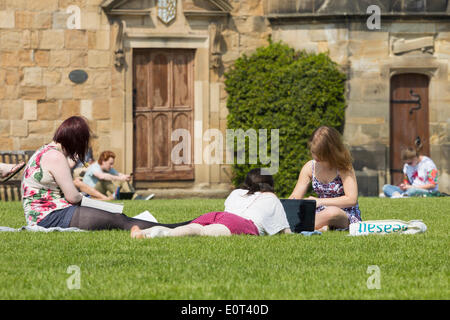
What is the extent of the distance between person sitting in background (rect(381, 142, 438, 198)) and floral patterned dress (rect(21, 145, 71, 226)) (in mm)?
9185

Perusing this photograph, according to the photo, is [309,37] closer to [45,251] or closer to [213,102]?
[213,102]

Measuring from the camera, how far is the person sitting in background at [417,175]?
52.0ft

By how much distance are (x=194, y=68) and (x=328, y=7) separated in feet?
9.90

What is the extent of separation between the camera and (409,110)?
17719 millimetres

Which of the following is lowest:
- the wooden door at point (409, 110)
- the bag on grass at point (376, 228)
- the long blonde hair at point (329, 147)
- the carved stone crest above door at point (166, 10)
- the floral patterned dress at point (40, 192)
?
the bag on grass at point (376, 228)

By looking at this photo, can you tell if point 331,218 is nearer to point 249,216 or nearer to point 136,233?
point 249,216

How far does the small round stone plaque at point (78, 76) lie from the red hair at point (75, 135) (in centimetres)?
941

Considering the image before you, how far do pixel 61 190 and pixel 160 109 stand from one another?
9.63 meters

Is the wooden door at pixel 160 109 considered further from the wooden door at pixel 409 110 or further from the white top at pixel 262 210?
the white top at pixel 262 210

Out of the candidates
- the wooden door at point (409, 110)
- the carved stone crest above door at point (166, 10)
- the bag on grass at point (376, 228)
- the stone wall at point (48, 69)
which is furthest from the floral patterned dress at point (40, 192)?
the wooden door at point (409, 110)

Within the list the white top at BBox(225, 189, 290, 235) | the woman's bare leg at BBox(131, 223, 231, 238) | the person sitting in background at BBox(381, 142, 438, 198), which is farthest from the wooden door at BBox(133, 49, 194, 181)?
the woman's bare leg at BBox(131, 223, 231, 238)

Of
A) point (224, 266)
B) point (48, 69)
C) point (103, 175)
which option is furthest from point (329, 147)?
point (48, 69)

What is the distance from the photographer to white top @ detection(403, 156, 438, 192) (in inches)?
627
